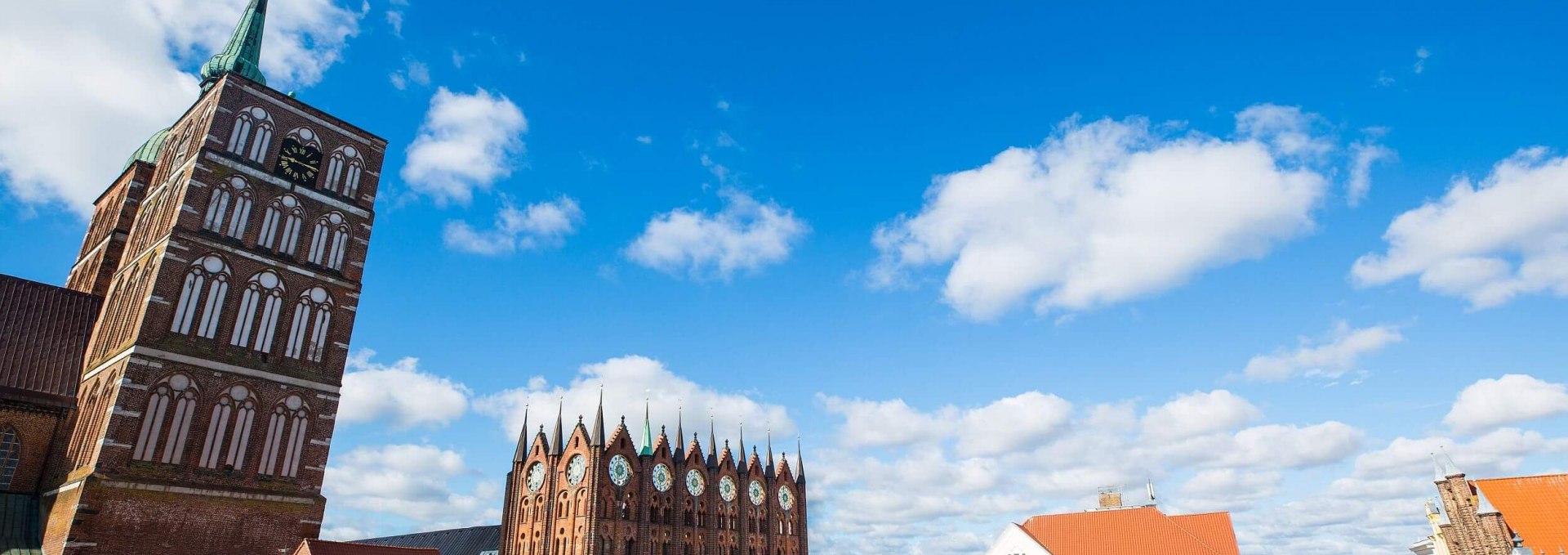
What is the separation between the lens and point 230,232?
105ft

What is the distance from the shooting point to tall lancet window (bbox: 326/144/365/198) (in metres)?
36.1

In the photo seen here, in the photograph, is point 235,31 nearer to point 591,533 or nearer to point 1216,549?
point 591,533

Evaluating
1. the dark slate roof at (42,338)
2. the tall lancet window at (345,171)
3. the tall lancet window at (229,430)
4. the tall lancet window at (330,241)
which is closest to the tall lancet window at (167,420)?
Answer: the tall lancet window at (229,430)

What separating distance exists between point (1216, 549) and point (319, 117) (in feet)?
166

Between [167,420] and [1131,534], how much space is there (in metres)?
47.7

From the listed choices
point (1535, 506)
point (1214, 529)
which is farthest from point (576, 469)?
point (1535, 506)

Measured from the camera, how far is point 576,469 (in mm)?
60906

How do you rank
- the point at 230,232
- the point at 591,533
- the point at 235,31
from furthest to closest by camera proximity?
the point at 591,533
the point at 235,31
the point at 230,232

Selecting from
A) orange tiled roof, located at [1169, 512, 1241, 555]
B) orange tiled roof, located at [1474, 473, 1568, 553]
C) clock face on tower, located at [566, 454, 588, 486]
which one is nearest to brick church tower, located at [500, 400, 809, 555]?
clock face on tower, located at [566, 454, 588, 486]

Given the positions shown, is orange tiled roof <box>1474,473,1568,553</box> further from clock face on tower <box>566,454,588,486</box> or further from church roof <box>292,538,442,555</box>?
clock face on tower <box>566,454,588,486</box>

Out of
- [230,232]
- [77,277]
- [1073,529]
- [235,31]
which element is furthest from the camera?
[1073,529]

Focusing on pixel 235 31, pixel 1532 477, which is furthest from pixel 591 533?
pixel 1532 477

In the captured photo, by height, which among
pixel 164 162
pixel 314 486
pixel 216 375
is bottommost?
pixel 314 486

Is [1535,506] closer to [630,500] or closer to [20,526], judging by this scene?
[630,500]
